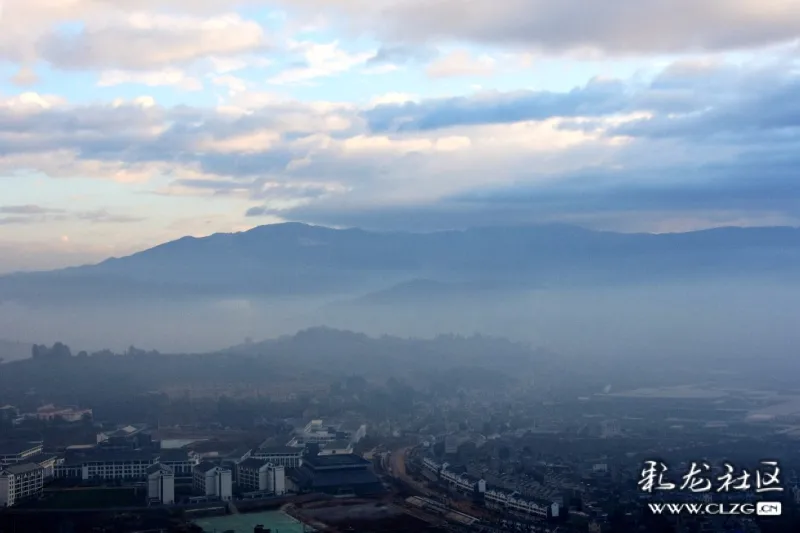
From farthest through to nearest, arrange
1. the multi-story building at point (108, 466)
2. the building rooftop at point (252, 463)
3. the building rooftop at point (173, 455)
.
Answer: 1. the building rooftop at point (173, 455)
2. the multi-story building at point (108, 466)
3. the building rooftop at point (252, 463)

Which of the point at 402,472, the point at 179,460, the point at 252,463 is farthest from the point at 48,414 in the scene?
the point at 402,472

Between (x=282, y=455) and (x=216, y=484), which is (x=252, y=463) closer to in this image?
(x=216, y=484)

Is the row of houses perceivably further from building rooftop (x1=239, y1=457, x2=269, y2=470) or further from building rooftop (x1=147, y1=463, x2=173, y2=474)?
building rooftop (x1=147, y1=463, x2=173, y2=474)

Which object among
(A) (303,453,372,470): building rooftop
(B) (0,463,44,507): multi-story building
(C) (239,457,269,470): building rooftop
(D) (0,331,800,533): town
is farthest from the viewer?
(A) (303,453,372,470): building rooftop

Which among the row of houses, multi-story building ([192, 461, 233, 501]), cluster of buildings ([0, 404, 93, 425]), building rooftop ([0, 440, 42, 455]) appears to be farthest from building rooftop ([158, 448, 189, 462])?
cluster of buildings ([0, 404, 93, 425])

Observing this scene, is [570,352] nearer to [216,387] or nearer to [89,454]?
[216,387]

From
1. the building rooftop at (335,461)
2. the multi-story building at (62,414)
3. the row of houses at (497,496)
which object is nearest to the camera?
the row of houses at (497,496)

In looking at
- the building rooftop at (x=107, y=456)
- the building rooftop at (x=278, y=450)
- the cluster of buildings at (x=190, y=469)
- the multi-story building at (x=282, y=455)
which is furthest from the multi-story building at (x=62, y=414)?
the multi-story building at (x=282, y=455)

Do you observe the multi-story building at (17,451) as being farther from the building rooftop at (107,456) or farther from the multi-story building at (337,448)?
the multi-story building at (337,448)
